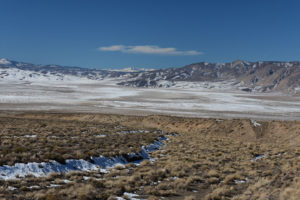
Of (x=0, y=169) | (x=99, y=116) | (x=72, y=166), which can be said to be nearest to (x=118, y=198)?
(x=72, y=166)

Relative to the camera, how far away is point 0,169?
1007 cm

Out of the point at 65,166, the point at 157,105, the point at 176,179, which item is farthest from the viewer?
the point at 157,105

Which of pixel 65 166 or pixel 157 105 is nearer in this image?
pixel 65 166

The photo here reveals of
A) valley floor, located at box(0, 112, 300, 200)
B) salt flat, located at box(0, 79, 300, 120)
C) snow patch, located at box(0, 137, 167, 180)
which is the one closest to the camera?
valley floor, located at box(0, 112, 300, 200)

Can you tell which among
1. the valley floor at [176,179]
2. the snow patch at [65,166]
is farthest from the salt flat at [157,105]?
the snow patch at [65,166]

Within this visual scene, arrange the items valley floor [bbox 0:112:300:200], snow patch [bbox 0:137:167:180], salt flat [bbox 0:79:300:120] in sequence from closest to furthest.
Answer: valley floor [bbox 0:112:300:200], snow patch [bbox 0:137:167:180], salt flat [bbox 0:79:300:120]

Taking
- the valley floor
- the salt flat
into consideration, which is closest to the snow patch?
the valley floor

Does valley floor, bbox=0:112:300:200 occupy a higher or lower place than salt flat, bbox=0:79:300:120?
higher

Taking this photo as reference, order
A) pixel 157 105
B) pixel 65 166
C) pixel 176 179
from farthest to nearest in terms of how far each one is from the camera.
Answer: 1. pixel 157 105
2. pixel 65 166
3. pixel 176 179

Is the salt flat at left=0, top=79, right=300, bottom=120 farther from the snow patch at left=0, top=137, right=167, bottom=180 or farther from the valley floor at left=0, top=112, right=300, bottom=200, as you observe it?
the snow patch at left=0, top=137, right=167, bottom=180

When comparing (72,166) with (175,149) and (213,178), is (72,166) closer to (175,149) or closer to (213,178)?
(213,178)

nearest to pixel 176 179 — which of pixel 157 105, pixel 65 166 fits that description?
pixel 65 166

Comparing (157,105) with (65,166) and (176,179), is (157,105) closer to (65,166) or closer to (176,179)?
(65,166)

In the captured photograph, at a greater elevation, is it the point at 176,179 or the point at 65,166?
the point at 65,166
